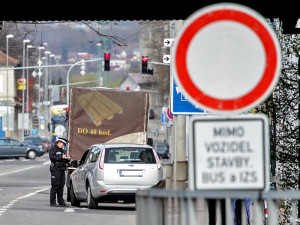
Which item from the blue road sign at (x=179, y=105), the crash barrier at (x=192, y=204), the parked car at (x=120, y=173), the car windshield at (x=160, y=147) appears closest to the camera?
the crash barrier at (x=192, y=204)

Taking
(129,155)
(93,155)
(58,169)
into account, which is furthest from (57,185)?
(129,155)

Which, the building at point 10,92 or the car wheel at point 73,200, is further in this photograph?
the building at point 10,92

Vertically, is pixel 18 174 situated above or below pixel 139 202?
below

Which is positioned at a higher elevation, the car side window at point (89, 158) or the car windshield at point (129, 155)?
the car windshield at point (129, 155)

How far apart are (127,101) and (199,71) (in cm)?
2512

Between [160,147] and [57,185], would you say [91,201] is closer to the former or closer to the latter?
[57,185]

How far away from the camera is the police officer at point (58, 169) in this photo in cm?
2608

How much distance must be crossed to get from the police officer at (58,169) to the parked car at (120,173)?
1.08 metres

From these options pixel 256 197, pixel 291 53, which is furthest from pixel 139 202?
pixel 291 53

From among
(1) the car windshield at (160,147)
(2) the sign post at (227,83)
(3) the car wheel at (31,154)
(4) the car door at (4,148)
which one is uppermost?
(2) the sign post at (227,83)

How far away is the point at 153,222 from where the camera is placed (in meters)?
8.00

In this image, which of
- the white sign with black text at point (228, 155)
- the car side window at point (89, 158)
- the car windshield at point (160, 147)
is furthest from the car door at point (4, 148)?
the white sign with black text at point (228, 155)

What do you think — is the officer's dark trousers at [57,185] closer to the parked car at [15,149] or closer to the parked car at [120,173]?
the parked car at [120,173]

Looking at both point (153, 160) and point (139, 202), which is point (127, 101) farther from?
point (139, 202)
